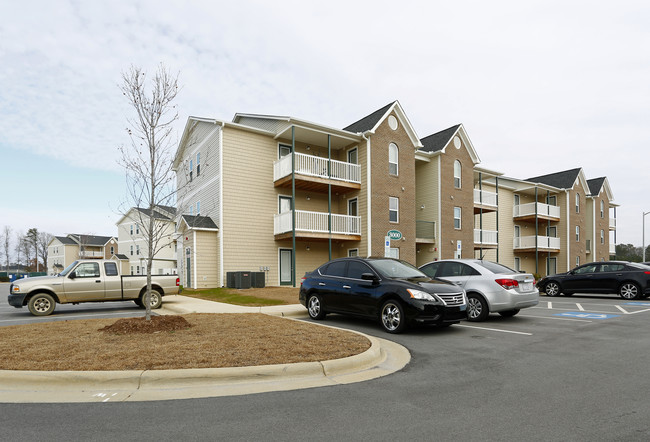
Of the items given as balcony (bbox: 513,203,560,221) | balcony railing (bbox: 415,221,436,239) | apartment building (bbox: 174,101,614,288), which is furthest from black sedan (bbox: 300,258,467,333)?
balcony (bbox: 513,203,560,221)

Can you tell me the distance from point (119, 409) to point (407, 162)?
24426 millimetres

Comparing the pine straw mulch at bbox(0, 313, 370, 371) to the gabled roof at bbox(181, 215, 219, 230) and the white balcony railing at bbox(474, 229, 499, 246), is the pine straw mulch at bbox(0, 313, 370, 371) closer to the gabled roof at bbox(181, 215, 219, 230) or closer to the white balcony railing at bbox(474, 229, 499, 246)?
the gabled roof at bbox(181, 215, 219, 230)

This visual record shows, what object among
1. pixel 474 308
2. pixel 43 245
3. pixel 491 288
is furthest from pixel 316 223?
pixel 43 245

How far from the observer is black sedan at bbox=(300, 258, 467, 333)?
888 centimetres

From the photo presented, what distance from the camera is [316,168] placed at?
930 inches

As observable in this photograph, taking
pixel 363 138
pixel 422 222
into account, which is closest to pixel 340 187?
pixel 363 138

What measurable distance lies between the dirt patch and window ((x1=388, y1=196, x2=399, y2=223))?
18684 millimetres

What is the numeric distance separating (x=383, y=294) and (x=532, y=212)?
105ft

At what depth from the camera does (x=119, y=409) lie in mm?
4648

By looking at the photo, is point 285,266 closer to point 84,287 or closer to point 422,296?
point 84,287

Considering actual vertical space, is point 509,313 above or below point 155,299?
Answer: below

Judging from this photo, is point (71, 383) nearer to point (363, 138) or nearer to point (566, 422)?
point (566, 422)

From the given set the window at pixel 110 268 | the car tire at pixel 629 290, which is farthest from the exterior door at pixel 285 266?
the car tire at pixel 629 290

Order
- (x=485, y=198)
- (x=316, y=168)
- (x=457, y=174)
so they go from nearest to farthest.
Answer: (x=316, y=168) < (x=457, y=174) < (x=485, y=198)
